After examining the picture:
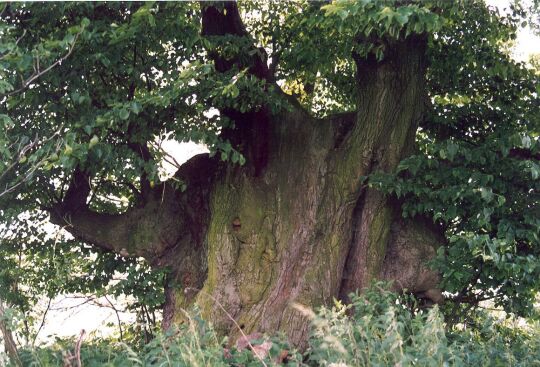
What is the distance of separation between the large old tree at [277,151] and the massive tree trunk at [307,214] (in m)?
0.02

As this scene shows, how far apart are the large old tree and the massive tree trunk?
2 centimetres

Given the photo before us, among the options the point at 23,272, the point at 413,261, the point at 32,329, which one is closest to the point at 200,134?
the point at 413,261

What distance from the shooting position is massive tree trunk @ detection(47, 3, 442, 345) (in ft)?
22.1

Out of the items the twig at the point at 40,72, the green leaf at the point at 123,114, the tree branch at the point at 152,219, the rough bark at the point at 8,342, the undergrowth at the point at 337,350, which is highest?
the twig at the point at 40,72

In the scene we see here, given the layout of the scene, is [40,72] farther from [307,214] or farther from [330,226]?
[330,226]

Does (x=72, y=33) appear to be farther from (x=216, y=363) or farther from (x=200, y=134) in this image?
(x=216, y=363)

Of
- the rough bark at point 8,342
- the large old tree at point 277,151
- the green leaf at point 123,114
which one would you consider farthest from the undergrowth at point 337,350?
the green leaf at point 123,114

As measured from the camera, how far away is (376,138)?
6.81m

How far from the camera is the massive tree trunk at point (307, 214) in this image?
22.1 feet

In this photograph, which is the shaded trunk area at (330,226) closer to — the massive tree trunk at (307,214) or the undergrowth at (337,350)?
the massive tree trunk at (307,214)

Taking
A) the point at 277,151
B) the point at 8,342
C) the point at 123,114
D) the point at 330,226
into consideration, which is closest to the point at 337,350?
the point at 8,342

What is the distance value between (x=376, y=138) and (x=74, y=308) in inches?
168

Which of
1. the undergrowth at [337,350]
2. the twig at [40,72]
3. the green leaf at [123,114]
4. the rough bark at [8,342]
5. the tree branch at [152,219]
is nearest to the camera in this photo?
the undergrowth at [337,350]

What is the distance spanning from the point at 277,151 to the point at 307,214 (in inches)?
31.3
